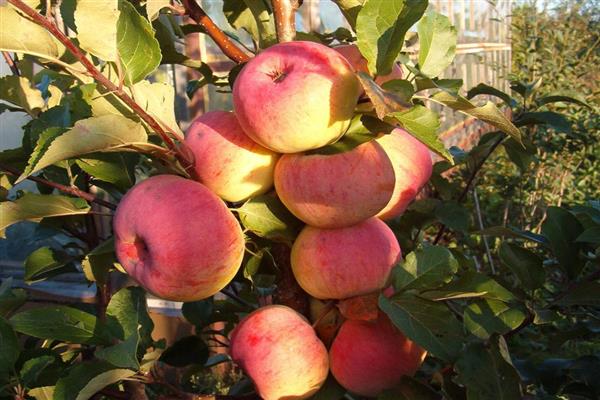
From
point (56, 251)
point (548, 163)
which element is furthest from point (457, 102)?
point (548, 163)

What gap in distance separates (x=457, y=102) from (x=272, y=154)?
21cm

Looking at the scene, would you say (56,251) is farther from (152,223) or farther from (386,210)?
(386,210)

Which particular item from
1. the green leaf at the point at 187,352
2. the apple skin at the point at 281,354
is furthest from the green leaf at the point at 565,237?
the green leaf at the point at 187,352

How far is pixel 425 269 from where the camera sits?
2.25 feet

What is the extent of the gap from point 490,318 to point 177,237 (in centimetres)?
35

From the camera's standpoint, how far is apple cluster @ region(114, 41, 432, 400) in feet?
2.04

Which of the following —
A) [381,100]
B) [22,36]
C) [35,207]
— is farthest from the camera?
[35,207]

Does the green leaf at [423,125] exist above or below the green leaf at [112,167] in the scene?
above

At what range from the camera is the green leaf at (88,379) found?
0.63 metres

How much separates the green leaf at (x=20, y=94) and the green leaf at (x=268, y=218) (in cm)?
47

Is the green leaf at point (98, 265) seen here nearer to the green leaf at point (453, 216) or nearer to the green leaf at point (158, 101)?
the green leaf at point (158, 101)

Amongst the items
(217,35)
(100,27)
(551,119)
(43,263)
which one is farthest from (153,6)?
(551,119)

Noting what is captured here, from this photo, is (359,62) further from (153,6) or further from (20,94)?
(20,94)

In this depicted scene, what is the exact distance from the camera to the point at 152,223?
644 millimetres
